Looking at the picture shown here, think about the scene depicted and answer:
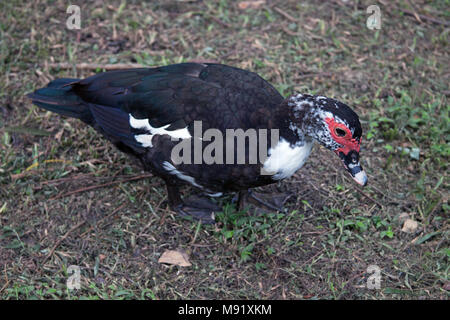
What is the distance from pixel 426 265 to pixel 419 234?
274 mm

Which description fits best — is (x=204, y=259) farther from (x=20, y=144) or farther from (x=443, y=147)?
(x=443, y=147)

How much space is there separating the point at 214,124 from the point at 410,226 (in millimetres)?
1557

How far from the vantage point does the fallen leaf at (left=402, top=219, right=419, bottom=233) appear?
3.45 metres

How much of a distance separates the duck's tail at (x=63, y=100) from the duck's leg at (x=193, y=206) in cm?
79

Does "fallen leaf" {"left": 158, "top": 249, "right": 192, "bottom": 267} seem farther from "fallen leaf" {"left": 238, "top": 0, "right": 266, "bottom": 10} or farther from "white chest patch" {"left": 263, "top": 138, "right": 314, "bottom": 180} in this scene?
"fallen leaf" {"left": 238, "top": 0, "right": 266, "bottom": 10}

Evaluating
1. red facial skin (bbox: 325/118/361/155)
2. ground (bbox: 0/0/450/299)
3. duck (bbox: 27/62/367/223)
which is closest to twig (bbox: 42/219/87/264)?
ground (bbox: 0/0/450/299)

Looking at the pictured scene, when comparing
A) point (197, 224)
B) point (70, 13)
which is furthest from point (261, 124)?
point (70, 13)

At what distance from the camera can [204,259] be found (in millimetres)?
3328

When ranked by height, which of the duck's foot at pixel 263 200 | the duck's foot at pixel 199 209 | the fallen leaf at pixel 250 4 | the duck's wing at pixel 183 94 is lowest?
the duck's foot at pixel 199 209

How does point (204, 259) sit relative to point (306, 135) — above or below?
below

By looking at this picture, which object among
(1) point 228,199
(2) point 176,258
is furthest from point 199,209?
(2) point 176,258

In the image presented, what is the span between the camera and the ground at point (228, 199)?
321cm

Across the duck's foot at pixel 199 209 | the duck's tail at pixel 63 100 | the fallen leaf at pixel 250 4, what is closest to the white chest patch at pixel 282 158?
the duck's foot at pixel 199 209

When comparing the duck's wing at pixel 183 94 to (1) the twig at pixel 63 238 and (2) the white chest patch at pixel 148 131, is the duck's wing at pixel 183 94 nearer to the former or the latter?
(2) the white chest patch at pixel 148 131
